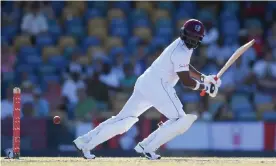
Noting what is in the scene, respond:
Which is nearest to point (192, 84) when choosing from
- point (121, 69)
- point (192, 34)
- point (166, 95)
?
point (166, 95)

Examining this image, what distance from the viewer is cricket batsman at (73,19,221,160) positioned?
959 centimetres

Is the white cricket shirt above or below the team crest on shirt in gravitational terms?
below

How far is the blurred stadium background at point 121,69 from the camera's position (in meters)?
Result: 14.9

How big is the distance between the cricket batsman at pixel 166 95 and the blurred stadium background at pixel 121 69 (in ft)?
16.1

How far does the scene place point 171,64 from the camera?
381 inches

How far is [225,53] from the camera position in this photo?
16281 mm

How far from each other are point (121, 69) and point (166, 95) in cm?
626

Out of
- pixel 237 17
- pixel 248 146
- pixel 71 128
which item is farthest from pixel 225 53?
pixel 71 128

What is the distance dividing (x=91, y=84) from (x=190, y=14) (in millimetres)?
2703

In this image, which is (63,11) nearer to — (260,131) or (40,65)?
(40,65)

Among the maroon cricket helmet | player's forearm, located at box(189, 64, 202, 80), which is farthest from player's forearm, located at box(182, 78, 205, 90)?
the maroon cricket helmet

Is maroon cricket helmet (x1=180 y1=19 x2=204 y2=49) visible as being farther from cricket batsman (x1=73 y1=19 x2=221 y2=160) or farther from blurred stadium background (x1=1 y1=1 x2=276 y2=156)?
blurred stadium background (x1=1 y1=1 x2=276 y2=156)

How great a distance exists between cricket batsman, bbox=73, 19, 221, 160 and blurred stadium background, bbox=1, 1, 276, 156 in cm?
491

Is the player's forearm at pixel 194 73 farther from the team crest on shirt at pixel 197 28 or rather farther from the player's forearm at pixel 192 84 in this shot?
the team crest on shirt at pixel 197 28
